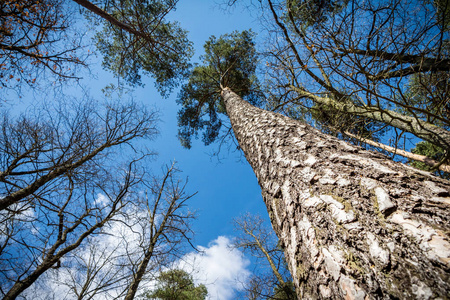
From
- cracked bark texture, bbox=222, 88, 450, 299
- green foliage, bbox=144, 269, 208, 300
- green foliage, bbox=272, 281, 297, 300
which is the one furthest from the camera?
green foliage, bbox=144, 269, 208, 300

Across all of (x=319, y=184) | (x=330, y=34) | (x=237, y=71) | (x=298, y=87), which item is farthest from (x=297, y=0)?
(x=319, y=184)

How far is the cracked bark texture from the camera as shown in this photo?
18.6 inches

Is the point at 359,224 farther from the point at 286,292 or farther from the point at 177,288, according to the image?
the point at 177,288

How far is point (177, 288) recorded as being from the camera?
7.69m

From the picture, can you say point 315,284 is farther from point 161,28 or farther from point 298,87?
point 161,28

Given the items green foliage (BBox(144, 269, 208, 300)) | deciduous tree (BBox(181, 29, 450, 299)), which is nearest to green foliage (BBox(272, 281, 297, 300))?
green foliage (BBox(144, 269, 208, 300))

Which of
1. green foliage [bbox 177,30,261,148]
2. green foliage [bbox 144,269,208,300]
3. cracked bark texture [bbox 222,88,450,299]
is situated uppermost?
green foliage [bbox 177,30,261,148]

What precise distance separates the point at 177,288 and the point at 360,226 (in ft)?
30.4

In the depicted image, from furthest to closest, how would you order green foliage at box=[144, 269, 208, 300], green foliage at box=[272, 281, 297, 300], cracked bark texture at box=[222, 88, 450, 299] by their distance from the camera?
green foliage at box=[144, 269, 208, 300], green foliage at box=[272, 281, 297, 300], cracked bark texture at box=[222, 88, 450, 299]

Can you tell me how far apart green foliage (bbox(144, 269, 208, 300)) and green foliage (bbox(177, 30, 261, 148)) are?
5814mm

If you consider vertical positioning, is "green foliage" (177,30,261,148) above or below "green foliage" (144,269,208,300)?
above

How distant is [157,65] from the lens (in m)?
A: 6.37

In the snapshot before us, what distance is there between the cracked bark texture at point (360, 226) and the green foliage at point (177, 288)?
7678mm

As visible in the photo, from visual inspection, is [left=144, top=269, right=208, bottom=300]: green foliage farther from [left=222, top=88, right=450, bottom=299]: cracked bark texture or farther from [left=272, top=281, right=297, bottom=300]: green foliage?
[left=222, top=88, right=450, bottom=299]: cracked bark texture
